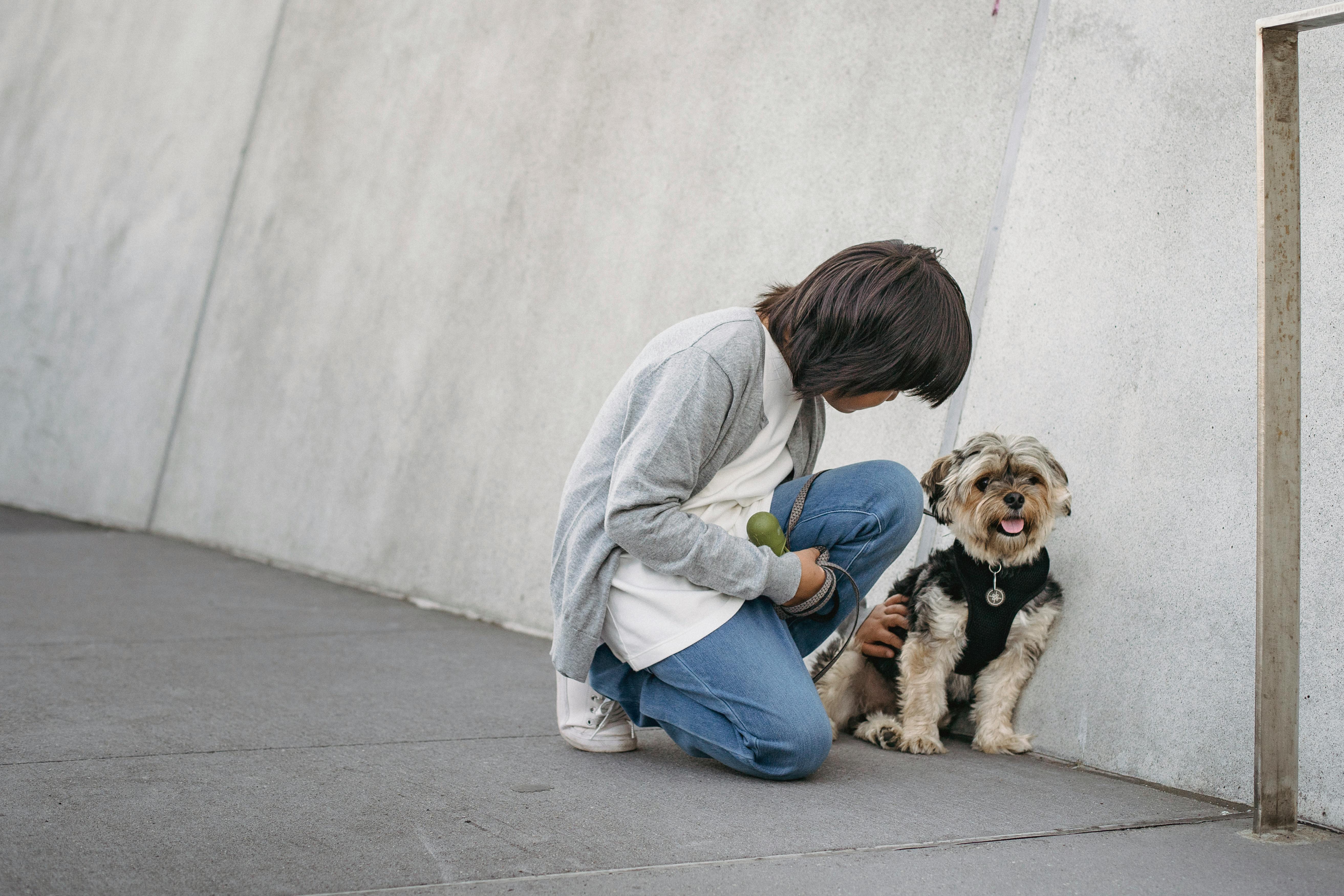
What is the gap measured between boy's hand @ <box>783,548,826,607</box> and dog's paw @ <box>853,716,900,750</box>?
2.04 ft

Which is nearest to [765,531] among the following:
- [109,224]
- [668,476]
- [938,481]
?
[668,476]

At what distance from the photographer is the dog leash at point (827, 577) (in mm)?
2404

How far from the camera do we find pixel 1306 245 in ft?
8.13

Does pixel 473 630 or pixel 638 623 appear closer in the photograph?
pixel 638 623

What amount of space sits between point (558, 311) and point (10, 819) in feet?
10.3

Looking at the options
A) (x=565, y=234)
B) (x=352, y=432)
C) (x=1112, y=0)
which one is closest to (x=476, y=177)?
(x=565, y=234)

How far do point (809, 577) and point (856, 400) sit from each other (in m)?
0.39

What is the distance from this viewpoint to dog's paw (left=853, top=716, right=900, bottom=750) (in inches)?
110

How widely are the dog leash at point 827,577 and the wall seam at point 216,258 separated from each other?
18.0 feet

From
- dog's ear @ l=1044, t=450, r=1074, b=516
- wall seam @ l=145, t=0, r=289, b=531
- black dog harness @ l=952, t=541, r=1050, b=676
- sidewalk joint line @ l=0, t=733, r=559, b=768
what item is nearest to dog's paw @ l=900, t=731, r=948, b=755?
black dog harness @ l=952, t=541, r=1050, b=676

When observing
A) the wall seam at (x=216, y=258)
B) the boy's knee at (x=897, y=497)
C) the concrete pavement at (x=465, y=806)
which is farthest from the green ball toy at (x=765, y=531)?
the wall seam at (x=216, y=258)

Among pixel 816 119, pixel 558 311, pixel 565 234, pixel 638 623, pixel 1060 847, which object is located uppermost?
pixel 816 119

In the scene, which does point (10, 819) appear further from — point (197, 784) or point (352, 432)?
point (352, 432)

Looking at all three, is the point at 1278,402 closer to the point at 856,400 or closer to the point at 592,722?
the point at 856,400
